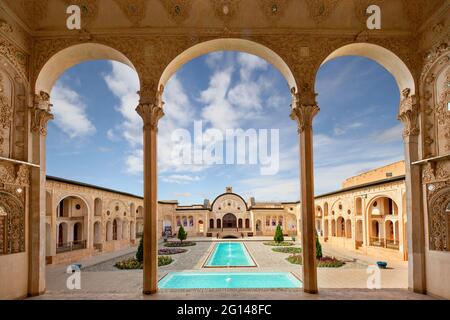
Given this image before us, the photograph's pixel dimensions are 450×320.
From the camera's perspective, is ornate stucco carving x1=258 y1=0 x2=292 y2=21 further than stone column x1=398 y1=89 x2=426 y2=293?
Yes

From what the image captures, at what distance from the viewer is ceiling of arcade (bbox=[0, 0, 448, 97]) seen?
7270mm

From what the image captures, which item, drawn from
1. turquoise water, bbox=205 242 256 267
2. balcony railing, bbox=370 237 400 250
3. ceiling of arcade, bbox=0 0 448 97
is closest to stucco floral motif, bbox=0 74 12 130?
ceiling of arcade, bbox=0 0 448 97

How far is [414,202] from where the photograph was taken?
709 centimetres

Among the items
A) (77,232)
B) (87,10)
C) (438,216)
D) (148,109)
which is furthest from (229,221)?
(87,10)

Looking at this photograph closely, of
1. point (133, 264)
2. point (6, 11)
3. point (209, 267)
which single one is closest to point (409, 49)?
point (6, 11)

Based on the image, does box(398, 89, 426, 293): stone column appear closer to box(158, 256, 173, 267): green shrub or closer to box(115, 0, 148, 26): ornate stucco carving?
box(115, 0, 148, 26): ornate stucco carving

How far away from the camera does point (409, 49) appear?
7359mm

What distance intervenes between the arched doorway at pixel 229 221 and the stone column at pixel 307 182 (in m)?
36.8

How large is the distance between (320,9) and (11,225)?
9.32m

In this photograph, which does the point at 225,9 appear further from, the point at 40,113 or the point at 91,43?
the point at 40,113

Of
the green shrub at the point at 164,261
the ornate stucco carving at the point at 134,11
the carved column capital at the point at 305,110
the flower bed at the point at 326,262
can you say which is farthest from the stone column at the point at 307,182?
the green shrub at the point at 164,261

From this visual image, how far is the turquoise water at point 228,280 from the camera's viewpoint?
12492mm
